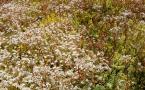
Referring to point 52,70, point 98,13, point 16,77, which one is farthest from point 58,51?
point 98,13

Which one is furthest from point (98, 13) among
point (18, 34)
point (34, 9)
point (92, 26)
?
point (18, 34)

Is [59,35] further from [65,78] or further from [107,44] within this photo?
[65,78]

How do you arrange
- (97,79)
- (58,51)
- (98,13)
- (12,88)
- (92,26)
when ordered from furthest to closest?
(98,13) < (92,26) < (58,51) < (97,79) < (12,88)

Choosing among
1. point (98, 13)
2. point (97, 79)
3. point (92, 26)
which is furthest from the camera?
point (98, 13)

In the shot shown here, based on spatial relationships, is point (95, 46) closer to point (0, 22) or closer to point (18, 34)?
point (18, 34)

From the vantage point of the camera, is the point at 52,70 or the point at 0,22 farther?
the point at 0,22

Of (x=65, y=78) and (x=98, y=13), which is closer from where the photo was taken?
(x=65, y=78)
